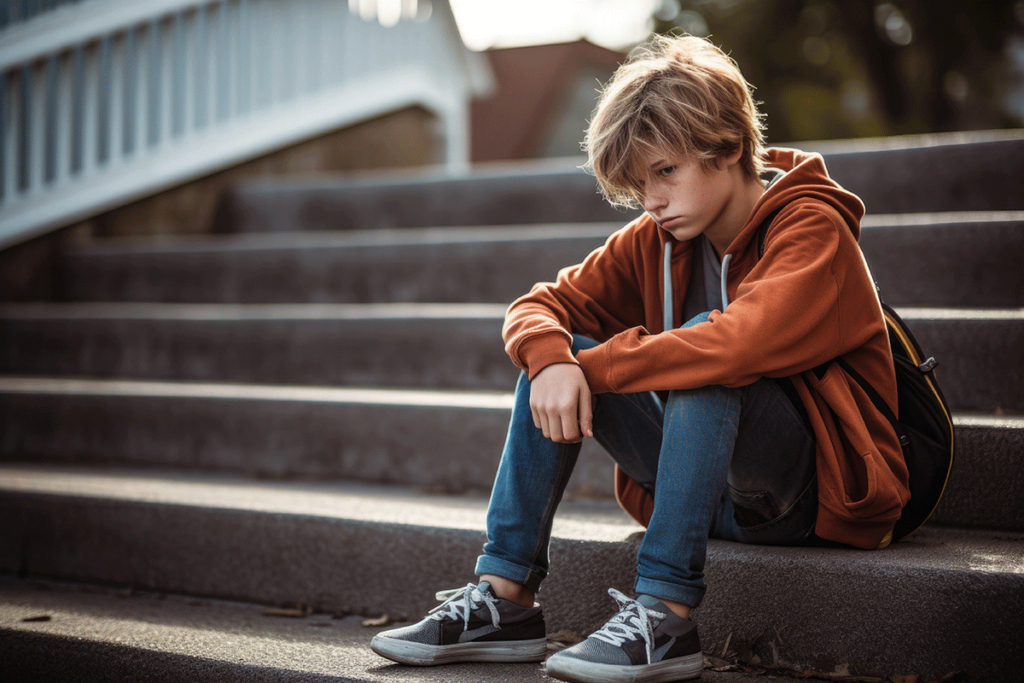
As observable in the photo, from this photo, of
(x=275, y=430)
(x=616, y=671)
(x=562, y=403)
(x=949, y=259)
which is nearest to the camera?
(x=616, y=671)

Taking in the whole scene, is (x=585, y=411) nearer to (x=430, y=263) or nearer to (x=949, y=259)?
(x=949, y=259)

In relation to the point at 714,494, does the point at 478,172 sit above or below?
above

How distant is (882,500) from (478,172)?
2.59m

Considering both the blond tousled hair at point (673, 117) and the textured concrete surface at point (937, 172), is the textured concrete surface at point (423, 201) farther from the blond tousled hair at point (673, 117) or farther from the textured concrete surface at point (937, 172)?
the blond tousled hair at point (673, 117)

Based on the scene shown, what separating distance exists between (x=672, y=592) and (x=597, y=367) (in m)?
0.38

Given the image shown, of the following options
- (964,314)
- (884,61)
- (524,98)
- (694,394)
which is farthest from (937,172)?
(524,98)

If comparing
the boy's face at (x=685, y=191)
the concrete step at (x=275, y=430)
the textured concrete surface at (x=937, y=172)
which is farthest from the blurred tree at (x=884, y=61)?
the boy's face at (x=685, y=191)

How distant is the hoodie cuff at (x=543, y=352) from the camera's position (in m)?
1.33

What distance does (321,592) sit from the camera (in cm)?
174

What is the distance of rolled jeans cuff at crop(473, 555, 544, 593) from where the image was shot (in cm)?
134

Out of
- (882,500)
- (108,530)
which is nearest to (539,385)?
(882,500)

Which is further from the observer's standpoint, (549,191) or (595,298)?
(549,191)

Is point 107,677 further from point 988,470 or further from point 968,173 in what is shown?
point 968,173

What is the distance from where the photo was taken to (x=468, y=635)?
1316 millimetres
